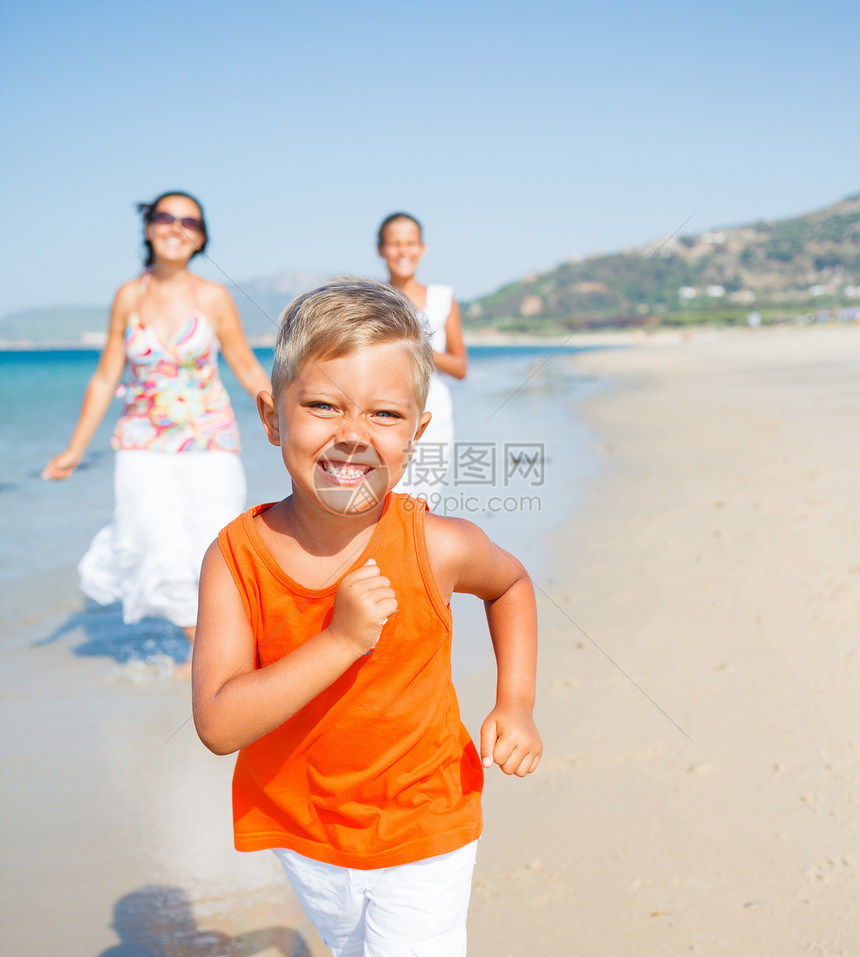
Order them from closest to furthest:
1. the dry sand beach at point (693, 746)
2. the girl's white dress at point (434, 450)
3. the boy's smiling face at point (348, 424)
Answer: the boy's smiling face at point (348, 424), the dry sand beach at point (693, 746), the girl's white dress at point (434, 450)

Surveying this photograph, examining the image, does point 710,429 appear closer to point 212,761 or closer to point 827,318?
point 212,761

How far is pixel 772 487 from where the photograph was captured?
669 centimetres

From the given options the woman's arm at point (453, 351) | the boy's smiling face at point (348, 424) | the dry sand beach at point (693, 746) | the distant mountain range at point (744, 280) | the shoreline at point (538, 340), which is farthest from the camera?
the shoreline at point (538, 340)

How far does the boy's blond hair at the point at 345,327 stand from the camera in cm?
143

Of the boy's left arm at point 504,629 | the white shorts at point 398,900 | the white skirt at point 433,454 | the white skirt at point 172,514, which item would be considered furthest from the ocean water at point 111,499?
the white shorts at point 398,900

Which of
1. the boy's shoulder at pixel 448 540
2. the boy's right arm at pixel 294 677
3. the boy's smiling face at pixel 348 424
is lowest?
the boy's right arm at pixel 294 677

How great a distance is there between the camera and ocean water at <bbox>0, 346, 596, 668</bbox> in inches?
183

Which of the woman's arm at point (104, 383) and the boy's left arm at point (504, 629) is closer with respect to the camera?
the boy's left arm at point (504, 629)

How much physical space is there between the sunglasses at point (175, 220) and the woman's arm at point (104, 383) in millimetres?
301

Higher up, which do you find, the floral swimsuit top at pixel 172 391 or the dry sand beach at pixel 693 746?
the floral swimsuit top at pixel 172 391

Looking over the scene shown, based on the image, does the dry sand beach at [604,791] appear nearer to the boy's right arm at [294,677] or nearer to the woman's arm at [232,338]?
the boy's right arm at [294,677]

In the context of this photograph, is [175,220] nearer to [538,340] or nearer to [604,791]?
[604,791]

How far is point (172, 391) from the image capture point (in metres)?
3.76

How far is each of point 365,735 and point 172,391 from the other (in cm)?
265
